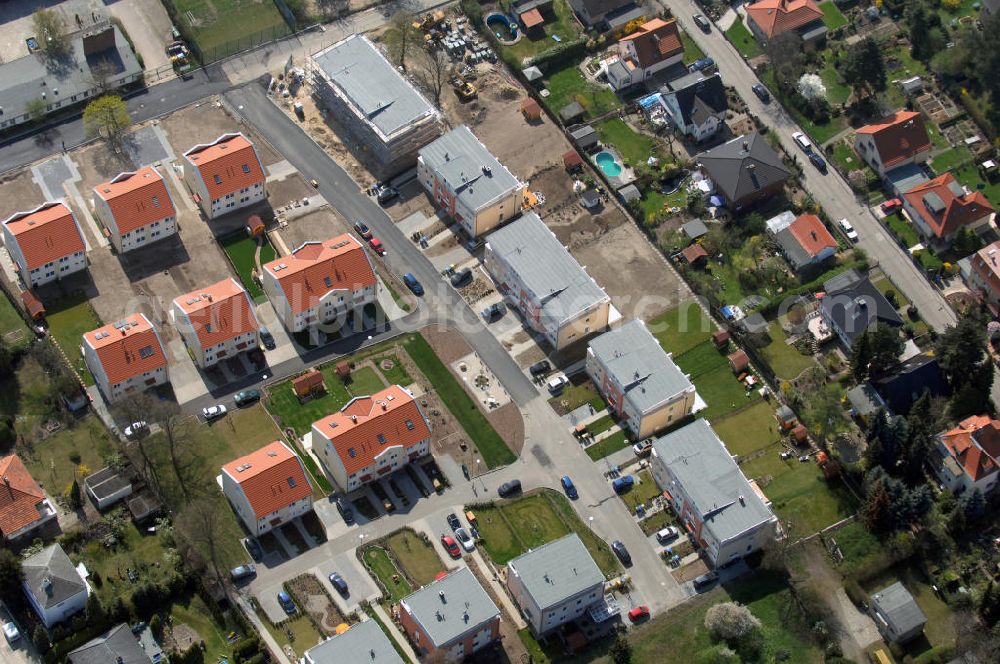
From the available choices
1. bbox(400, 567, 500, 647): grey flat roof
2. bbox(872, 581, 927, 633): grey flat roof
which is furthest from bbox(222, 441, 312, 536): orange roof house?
bbox(872, 581, 927, 633): grey flat roof

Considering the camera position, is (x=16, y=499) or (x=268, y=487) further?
(x=268, y=487)

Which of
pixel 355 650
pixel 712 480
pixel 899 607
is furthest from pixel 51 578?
pixel 899 607

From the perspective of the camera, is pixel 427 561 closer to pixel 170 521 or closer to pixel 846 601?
pixel 170 521

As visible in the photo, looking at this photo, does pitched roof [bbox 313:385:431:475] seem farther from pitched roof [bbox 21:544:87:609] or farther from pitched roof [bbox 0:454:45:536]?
pitched roof [bbox 0:454:45:536]

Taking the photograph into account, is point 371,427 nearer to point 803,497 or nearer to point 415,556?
point 415,556

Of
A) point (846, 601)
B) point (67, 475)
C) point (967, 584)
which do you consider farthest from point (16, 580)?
point (967, 584)

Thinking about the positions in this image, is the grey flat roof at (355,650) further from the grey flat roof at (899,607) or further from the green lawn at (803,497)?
the grey flat roof at (899,607)
